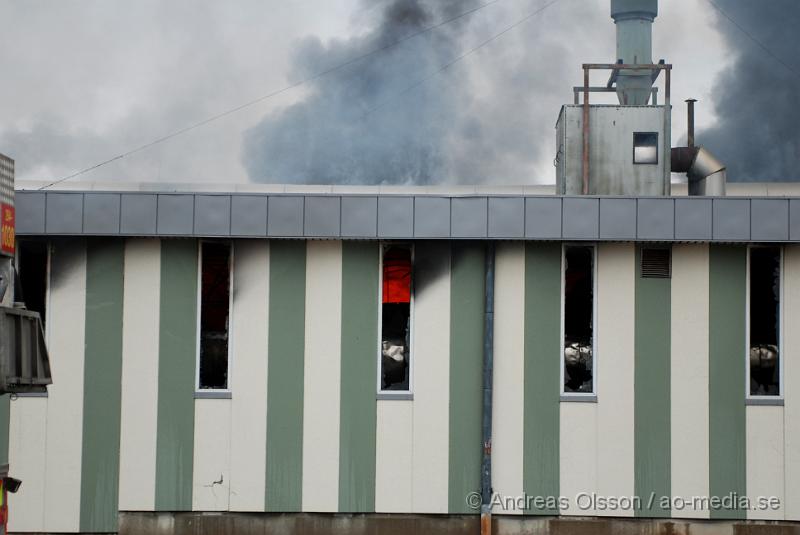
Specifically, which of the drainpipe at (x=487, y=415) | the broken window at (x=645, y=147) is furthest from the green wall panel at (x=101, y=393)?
the broken window at (x=645, y=147)

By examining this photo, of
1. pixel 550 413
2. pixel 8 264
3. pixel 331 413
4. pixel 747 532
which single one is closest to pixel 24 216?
pixel 8 264

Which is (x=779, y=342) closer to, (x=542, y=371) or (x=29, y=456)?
(x=542, y=371)

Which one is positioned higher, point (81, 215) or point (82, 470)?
point (81, 215)

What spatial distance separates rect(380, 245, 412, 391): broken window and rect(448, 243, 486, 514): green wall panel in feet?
2.09

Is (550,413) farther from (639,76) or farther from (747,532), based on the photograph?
(639,76)

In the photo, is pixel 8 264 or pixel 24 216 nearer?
pixel 8 264

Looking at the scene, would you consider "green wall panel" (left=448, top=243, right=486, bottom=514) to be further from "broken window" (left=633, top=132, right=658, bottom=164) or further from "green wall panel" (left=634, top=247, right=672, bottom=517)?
"broken window" (left=633, top=132, right=658, bottom=164)

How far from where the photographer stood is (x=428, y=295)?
49.6 feet

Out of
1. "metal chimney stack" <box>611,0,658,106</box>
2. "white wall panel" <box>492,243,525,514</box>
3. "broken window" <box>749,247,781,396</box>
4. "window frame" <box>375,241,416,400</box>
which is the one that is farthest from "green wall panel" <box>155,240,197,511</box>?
"metal chimney stack" <box>611,0,658,106</box>

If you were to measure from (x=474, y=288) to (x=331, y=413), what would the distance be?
2.68 meters

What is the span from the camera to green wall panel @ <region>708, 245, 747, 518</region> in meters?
14.8

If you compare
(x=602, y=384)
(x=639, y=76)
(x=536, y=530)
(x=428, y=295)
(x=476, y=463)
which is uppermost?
(x=639, y=76)

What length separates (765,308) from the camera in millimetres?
15062

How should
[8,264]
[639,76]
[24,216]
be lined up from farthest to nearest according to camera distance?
1. [639,76]
2. [24,216]
3. [8,264]
